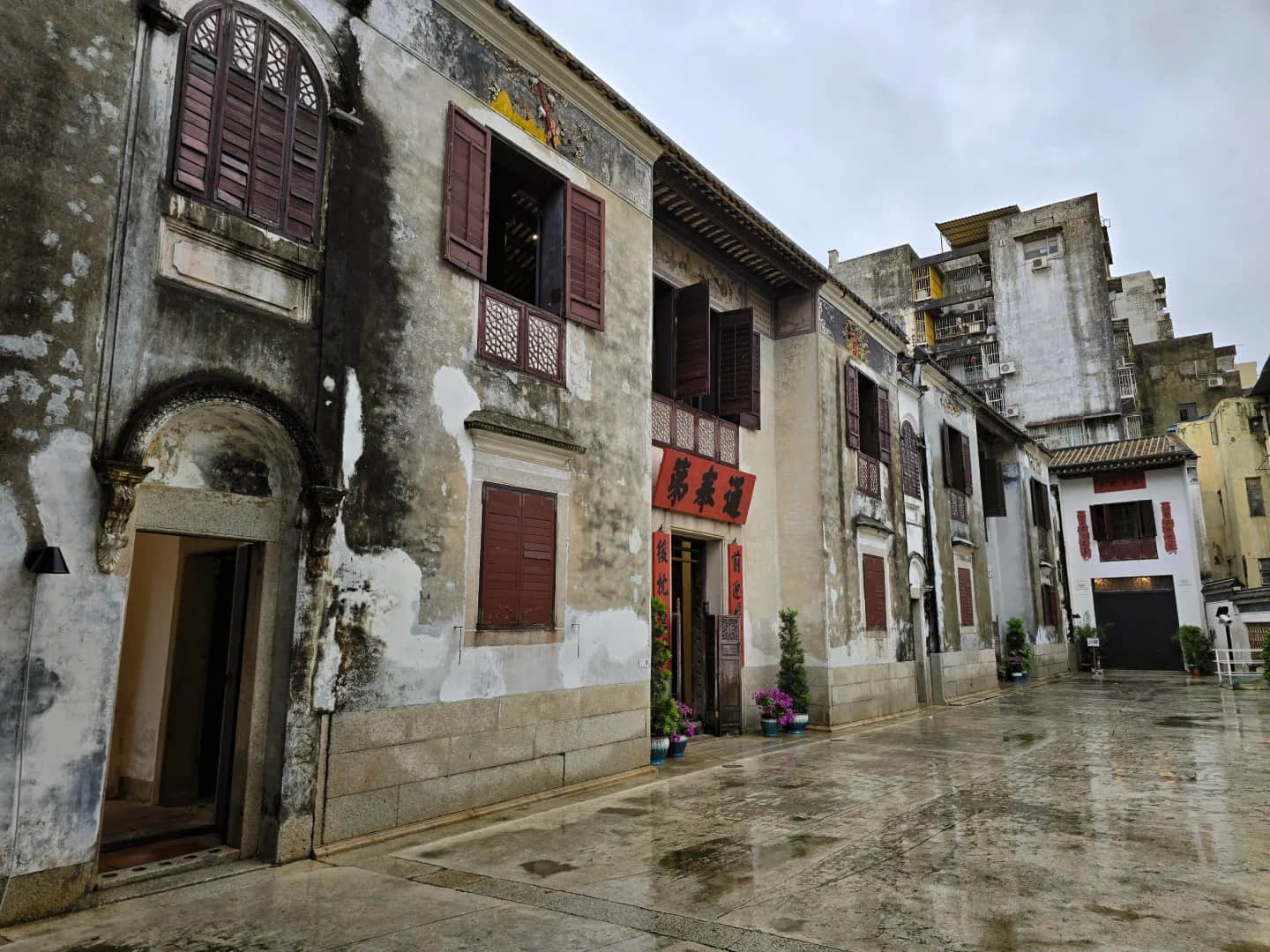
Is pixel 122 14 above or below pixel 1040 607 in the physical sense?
above

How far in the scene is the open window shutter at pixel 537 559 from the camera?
7.59 meters

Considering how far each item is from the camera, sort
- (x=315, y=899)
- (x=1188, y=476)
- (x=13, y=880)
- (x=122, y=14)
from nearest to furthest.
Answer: (x=13, y=880)
(x=315, y=899)
(x=122, y=14)
(x=1188, y=476)

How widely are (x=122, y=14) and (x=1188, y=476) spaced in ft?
103

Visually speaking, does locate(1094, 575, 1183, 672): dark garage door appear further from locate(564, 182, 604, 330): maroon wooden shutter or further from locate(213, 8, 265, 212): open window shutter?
locate(213, 8, 265, 212): open window shutter

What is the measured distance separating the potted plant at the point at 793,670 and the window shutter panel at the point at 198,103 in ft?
31.7

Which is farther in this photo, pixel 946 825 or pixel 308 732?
pixel 946 825

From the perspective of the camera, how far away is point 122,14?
517 cm

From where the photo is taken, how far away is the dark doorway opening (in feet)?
24.0

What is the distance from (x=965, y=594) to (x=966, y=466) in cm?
329

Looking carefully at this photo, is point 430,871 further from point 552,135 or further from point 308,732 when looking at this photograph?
point 552,135

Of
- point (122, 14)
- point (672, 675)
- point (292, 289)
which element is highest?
point (122, 14)

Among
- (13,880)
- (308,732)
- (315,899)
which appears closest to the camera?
(13,880)

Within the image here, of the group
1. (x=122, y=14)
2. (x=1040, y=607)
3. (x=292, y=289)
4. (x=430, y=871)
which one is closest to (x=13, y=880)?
(x=430, y=871)

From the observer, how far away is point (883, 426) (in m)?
15.4
